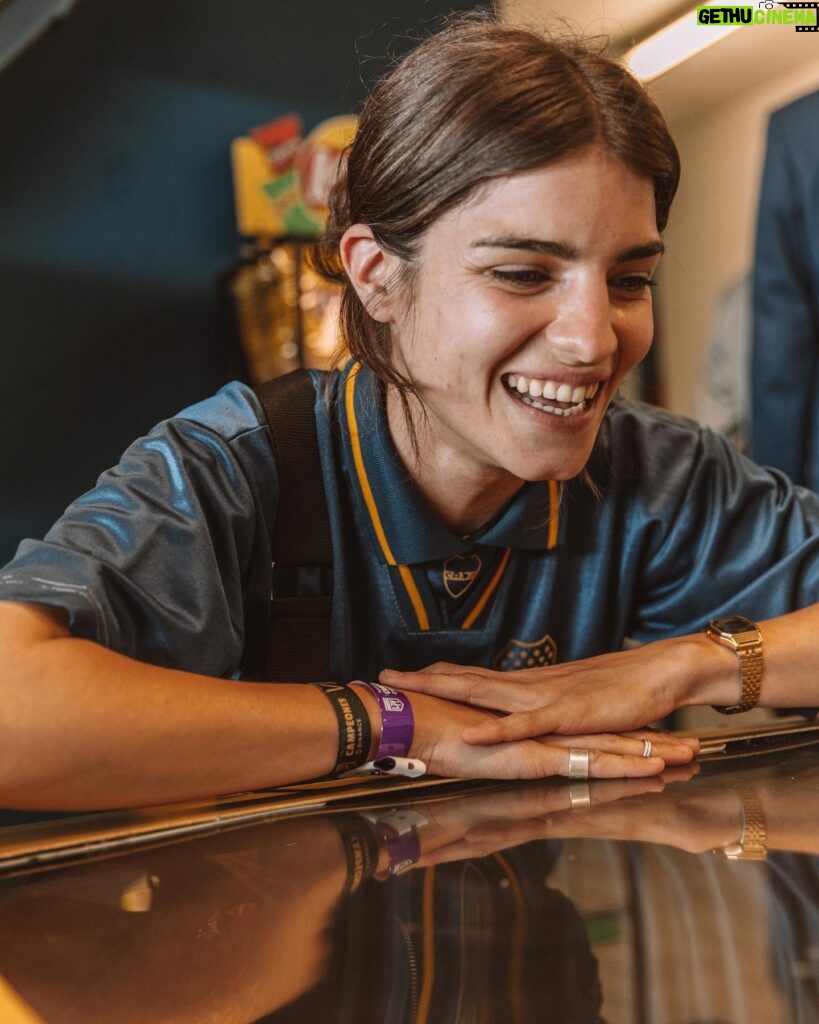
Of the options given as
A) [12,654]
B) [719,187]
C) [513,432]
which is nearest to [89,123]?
[513,432]

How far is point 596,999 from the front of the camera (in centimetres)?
46

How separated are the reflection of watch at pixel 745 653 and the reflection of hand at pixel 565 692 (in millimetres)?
82

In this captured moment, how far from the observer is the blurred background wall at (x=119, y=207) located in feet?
8.28

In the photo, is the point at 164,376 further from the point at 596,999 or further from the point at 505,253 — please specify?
the point at 596,999

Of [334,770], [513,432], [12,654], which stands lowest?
[334,770]

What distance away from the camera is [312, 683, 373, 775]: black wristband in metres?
0.93

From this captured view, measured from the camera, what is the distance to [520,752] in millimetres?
958

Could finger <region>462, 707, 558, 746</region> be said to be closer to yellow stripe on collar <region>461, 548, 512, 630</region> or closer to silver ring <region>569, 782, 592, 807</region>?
silver ring <region>569, 782, 592, 807</region>

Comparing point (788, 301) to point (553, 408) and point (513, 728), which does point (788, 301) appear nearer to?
point (553, 408)

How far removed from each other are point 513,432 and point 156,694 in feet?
1.35

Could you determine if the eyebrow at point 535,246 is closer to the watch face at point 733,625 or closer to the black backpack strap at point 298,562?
the black backpack strap at point 298,562

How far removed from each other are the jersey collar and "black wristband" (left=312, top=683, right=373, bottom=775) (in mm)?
279
